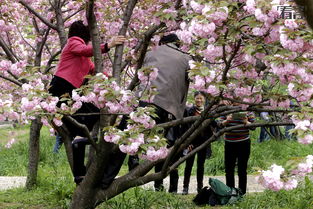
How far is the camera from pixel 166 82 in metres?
4.52

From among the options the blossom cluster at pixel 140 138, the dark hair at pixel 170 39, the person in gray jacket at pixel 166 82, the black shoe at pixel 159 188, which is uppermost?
the dark hair at pixel 170 39

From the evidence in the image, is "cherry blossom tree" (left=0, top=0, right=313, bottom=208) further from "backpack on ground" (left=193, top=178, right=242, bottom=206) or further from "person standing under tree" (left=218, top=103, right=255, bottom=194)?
"person standing under tree" (left=218, top=103, right=255, bottom=194)

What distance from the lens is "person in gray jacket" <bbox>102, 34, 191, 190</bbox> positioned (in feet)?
14.7

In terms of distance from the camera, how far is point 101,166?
14.4ft

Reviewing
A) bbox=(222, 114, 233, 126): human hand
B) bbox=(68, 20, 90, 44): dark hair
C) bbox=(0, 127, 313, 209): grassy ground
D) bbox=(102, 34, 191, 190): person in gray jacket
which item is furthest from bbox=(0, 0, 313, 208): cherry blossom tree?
bbox=(222, 114, 233, 126): human hand

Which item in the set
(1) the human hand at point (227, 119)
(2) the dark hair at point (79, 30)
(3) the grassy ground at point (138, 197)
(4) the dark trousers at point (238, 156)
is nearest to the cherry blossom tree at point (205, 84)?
(2) the dark hair at point (79, 30)

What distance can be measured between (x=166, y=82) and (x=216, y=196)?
1.71 meters

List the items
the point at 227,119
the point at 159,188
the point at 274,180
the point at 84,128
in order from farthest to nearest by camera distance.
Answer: the point at 159,188, the point at 227,119, the point at 84,128, the point at 274,180

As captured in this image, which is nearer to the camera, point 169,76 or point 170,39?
point 170,39

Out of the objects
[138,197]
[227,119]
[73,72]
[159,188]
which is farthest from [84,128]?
[159,188]

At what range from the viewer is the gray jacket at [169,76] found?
4.51 m

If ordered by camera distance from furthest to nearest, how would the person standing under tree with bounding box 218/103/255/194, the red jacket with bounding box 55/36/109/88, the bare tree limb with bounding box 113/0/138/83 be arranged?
1. the person standing under tree with bounding box 218/103/255/194
2. the red jacket with bounding box 55/36/109/88
3. the bare tree limb with bounding box 113/0/138/83

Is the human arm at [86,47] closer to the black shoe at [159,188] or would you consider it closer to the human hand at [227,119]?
the human hand at [227,119]

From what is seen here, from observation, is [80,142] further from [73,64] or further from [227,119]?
Result: [227,119]
